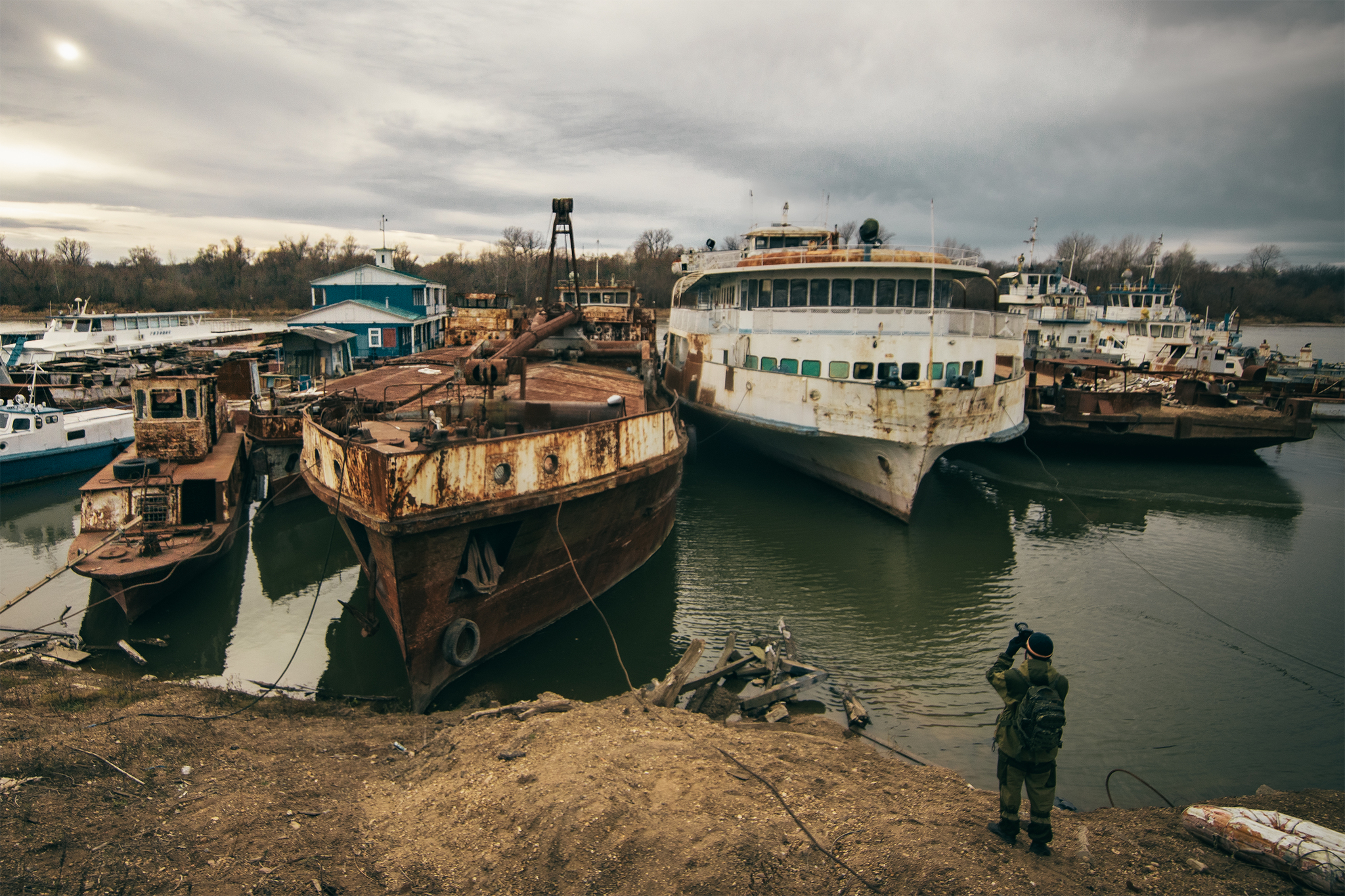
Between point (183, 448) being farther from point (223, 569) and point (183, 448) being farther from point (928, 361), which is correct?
point (928, 361)

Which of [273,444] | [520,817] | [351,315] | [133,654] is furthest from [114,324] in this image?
[520,817]

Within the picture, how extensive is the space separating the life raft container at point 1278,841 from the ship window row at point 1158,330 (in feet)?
141

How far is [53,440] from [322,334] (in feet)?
45.2

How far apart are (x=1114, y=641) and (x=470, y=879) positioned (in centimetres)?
1079

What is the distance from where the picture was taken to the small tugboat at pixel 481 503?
7.71 m

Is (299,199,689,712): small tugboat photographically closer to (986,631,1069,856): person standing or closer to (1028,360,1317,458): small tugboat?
(986,631,1069,856): person standing

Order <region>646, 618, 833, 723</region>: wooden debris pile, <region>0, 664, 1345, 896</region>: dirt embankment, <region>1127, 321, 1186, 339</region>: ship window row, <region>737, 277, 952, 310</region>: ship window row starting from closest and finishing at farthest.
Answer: <region>0, 664, 1345, 896</region>: dirt embankment → <region>646, 618, 833, 723</region>: wooden debris pile → <region>737, 277, 952, 310</region>: ship window row → <region>1127, 321, 1186, 339</region>: ship window row

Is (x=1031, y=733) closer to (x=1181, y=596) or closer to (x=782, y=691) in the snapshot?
(x=782, y=691)

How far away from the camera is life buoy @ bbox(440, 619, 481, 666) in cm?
816

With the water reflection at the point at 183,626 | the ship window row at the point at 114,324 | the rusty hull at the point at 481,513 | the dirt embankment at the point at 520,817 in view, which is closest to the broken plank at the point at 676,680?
the dirt embankment at the point at 520,817

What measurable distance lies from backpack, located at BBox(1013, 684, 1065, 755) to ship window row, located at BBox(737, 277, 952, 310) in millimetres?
14080

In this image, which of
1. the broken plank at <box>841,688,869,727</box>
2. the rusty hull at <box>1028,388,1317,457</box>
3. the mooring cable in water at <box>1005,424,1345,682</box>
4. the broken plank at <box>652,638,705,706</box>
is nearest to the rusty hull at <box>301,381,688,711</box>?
the broken plank at <box>652,638,705,706</box>

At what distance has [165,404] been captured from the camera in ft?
43.6

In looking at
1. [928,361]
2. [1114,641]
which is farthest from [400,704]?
[928,361]
